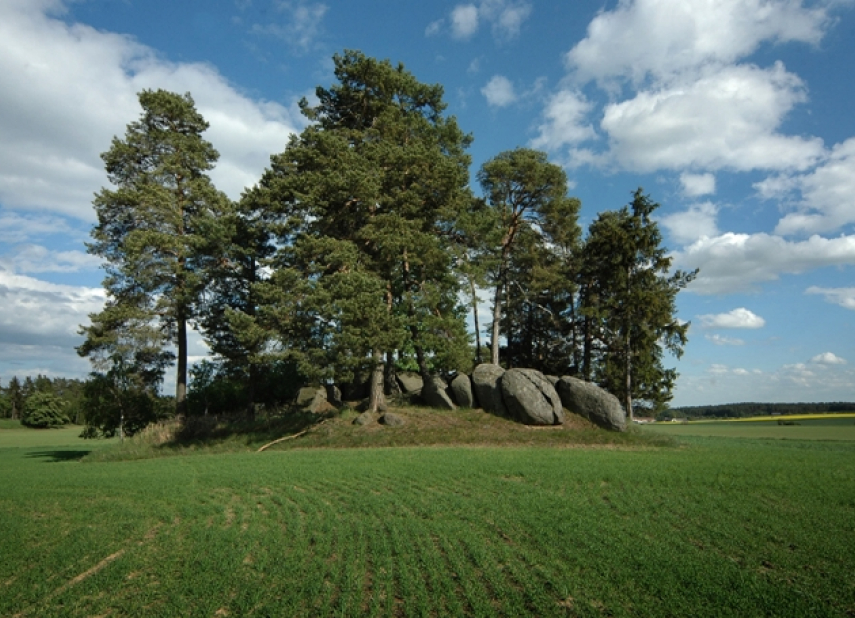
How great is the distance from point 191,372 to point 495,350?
2010cm

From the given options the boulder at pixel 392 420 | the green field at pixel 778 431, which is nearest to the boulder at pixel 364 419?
the boulder at pixel 392 420

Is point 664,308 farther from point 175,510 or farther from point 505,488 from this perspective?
point 175,510

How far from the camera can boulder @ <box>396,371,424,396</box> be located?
3161cm

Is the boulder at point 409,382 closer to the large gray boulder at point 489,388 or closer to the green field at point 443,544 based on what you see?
the large gray boulder at point 489,388

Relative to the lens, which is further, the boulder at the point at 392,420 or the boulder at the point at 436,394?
the boulder at the point at 436,394

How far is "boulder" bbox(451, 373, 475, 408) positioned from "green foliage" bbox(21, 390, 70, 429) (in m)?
62.7

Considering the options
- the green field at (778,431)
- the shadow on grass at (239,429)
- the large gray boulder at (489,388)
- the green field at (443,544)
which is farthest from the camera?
the green field at (778,431)

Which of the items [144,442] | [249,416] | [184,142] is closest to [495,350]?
[249,416]

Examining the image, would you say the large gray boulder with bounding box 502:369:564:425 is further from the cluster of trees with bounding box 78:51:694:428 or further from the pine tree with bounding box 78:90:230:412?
the pine tree with bounding box 78:90:230:412

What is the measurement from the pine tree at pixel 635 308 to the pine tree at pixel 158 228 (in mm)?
22334

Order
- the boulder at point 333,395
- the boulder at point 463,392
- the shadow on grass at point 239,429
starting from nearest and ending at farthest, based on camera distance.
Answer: the shadow on grass at point 239,429, the boulder at point 463,392, the boulder at point 333,395

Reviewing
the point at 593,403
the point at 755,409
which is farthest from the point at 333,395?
the point at 755,409

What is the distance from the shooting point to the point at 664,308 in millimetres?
29453

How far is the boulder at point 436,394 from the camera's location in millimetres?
27141
